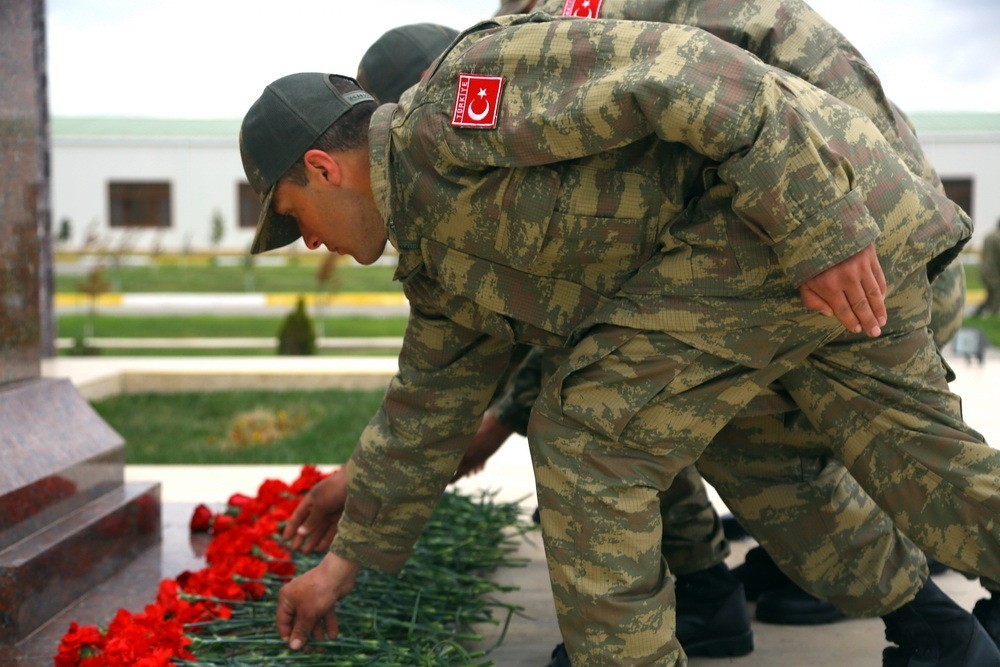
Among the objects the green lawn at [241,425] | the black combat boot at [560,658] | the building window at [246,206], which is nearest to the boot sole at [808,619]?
the black combat boot at [560,658]

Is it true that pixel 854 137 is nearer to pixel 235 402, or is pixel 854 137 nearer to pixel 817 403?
pixel 817 403

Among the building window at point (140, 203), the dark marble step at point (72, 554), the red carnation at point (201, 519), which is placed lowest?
the building window at point (140, 203)

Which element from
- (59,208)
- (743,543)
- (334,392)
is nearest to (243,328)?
(334,392)

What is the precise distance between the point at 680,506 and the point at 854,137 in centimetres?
99

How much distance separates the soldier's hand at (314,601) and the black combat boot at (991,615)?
1.26m

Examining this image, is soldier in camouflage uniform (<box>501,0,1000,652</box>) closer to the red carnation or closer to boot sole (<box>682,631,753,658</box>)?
boot sole (<box>682,631,753,658</box>)

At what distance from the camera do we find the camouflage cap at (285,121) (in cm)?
200

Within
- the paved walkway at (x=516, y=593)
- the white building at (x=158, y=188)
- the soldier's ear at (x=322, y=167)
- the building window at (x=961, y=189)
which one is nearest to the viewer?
the soldier's ear at (x=322, y=167)

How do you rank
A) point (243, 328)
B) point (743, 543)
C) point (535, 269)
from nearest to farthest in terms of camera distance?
point (535, 269) → point (743, 543) → point (243, 328)

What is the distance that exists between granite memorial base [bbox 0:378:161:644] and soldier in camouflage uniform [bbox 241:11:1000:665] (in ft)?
3.14

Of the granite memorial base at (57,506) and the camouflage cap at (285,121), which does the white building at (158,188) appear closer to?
the granite memorial base at (57,506)

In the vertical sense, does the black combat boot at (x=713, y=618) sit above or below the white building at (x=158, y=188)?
above

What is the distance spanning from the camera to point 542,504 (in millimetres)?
1956

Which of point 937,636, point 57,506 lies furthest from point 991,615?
point 57,506
